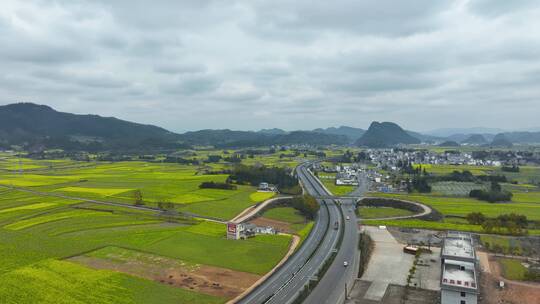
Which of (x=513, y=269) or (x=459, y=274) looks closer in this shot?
(x=459, y=274)

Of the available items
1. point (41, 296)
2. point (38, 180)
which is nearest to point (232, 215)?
point (41, 296)

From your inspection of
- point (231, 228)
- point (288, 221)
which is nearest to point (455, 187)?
point (288, 221)

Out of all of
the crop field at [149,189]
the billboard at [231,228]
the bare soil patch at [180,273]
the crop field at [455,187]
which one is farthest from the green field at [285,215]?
the crop field at [455,187]

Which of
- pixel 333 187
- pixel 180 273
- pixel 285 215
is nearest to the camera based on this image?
pixel 180 273

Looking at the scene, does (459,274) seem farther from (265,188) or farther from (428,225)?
(265,188)

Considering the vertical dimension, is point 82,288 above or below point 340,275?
above

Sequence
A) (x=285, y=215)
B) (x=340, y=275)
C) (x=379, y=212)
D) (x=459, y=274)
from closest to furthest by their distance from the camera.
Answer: (x=459, y=274)
(x=340, y=275)
(x=285, y=215)
(x=379, y=212)
